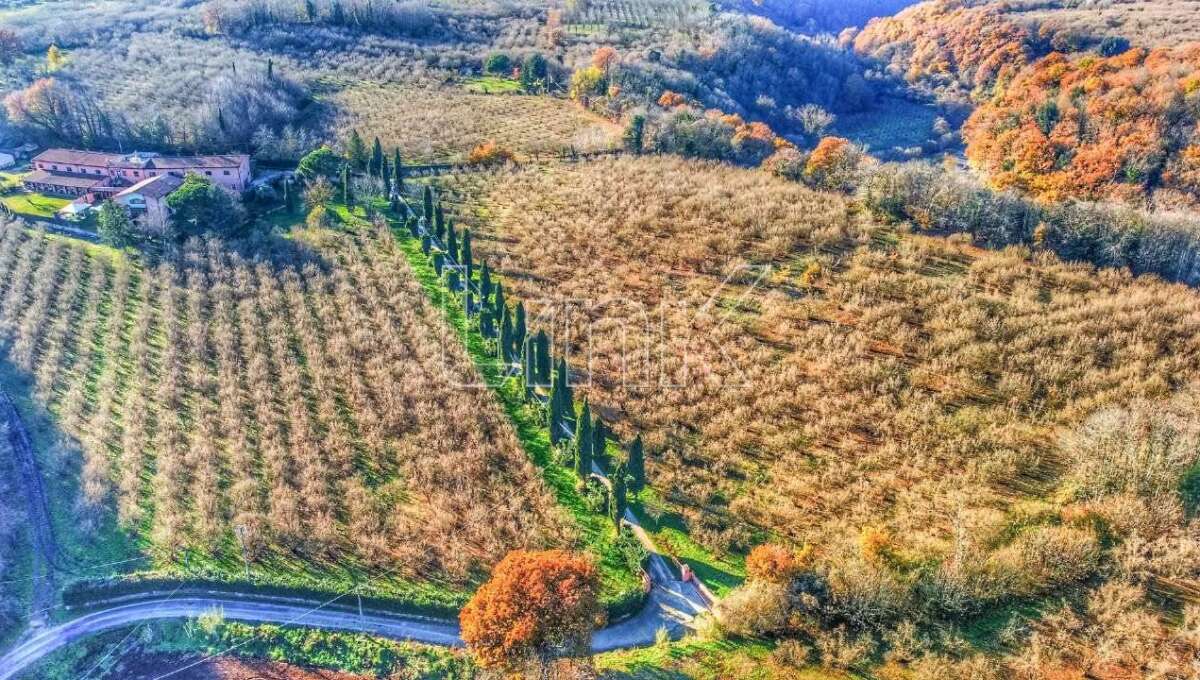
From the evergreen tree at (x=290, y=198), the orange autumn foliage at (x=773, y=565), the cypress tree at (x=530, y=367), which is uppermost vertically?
the evergreen tree at (x=290, y=198)

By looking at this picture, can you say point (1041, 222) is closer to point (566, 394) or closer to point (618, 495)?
point (566, 394)

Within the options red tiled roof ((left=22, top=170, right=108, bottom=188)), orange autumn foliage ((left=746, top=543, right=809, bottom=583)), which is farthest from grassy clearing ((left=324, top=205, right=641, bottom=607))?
red tiled roof ((left=22, top=170, right=108, bottom=188))

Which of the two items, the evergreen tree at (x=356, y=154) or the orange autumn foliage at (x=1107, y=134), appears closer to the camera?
the orange autumn foliage at (x=1107, y=134)

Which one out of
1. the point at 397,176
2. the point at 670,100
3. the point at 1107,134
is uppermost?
the point at 670,100

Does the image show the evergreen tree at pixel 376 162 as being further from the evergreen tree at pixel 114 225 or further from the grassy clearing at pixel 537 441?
the evergreen tree at pixel 114 225

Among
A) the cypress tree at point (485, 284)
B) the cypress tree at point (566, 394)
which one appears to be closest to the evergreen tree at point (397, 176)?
the cypress tree at point (485, 284)

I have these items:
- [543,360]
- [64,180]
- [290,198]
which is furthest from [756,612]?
[64,180]

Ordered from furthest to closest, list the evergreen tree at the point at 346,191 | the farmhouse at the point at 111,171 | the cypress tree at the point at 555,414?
the evergreen tree at the point at 346,191, the farmhouse at the point at 111,171, the cypress tree at the point at 555,414
